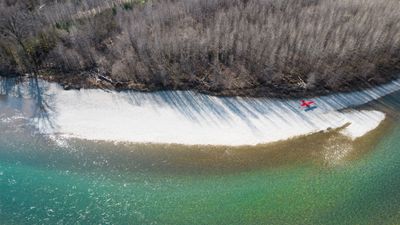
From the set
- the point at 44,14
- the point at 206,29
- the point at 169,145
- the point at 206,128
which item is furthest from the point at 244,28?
the point at 44,14

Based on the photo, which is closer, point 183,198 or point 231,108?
point 183,198

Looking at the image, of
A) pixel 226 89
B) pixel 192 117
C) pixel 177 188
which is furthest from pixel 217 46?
pixel 177 188

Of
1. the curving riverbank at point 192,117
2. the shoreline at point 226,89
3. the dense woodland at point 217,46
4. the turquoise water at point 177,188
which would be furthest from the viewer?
the dense woodland at point 217,46

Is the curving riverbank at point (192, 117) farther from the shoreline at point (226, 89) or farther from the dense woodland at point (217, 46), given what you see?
the dense woodland at point (217, 46)

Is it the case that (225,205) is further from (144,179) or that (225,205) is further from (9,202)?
(9,202)

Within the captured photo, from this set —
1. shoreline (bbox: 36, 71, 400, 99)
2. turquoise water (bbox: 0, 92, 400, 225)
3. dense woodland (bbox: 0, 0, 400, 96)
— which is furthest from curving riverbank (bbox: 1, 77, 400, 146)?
turquoise water (bbox: 0, 92, 400, 225)

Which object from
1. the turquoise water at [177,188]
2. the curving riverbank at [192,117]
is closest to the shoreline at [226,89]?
the curving riverbank at [192,117]

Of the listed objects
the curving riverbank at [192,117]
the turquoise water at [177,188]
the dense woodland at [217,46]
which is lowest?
the turquoise water at [177,188]
